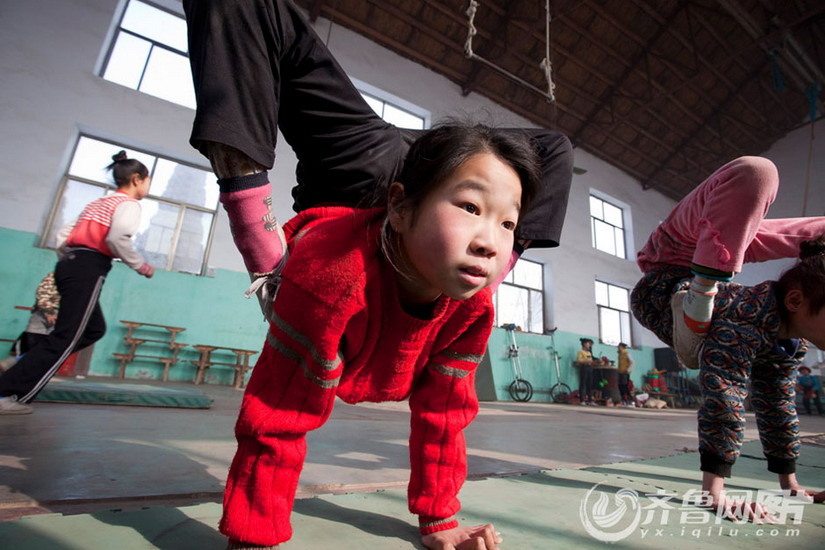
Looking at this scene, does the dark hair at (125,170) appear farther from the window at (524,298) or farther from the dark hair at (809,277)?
the window at (524,298)

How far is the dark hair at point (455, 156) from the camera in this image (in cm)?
66

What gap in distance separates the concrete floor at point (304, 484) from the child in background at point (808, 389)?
30.6ft

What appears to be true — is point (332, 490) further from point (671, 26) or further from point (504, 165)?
point (671, 26)

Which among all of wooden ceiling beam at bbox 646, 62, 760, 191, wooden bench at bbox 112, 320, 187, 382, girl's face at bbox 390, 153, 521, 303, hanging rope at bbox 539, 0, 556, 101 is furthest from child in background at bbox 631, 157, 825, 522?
wooden ceiling beam at bbox 646, 62, 760, 191

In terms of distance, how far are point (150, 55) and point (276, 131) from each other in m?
6.31

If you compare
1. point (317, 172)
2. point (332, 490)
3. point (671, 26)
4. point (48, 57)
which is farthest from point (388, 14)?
point (332, 490)

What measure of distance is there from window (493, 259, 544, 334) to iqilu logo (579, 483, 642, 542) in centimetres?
686

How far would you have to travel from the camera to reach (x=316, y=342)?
597mm

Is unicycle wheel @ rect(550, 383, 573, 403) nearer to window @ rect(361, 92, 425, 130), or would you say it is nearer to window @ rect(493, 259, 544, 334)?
window @ rect(493, 259, 544, 334)

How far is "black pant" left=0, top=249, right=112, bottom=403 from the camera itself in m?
1.56

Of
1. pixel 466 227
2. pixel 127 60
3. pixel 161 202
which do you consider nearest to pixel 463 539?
pixel 466 227

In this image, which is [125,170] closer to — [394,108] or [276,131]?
[276,131]

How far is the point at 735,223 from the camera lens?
1.04m

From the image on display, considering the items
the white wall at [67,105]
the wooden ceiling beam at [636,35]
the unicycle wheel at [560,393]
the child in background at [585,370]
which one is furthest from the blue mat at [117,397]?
the wooden ceiling beam at [636,35]
